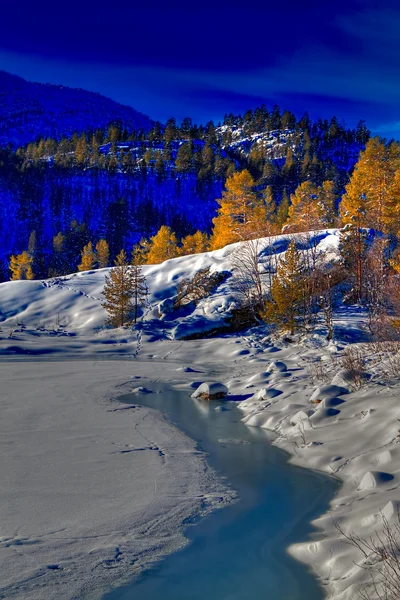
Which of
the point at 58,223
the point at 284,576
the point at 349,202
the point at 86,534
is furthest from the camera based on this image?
the point at 58,223

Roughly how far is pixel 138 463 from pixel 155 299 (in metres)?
25.1

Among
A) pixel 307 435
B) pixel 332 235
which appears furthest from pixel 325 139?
pixel 307 435

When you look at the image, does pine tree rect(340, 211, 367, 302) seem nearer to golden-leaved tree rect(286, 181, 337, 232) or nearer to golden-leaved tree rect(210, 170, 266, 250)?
golden-leaved tree rect(286, 181, 337, 232)

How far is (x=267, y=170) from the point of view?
404 feet

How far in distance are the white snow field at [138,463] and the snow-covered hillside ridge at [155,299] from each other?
869cm

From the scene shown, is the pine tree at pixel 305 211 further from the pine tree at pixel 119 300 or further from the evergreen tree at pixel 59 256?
the evergreen tree at pixel 59 256

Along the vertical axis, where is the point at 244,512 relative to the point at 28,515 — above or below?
below

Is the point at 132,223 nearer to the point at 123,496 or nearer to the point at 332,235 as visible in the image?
the point at 332,235

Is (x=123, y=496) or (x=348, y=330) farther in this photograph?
(x=348, y=330)

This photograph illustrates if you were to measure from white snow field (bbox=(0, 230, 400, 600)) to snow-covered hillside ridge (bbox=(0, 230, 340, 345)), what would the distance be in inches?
342

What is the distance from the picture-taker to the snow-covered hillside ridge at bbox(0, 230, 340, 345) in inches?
1113

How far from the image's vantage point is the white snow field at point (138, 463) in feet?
14.2

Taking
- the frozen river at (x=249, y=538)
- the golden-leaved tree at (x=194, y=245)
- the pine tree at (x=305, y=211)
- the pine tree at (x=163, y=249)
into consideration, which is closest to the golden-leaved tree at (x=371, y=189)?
the pine tree at (x=305, y=211)

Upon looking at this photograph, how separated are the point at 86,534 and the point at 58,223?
395 ft
